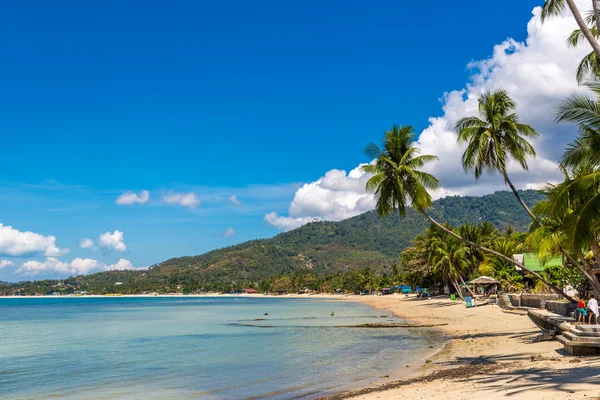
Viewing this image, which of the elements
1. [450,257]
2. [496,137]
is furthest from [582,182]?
[450,257]

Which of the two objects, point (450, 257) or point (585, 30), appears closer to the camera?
point (585, 30)

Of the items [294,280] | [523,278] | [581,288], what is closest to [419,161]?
[581,288]

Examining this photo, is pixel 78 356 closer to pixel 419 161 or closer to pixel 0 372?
pixel 0 372

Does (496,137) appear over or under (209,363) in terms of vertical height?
over

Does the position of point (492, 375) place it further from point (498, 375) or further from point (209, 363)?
point (209, 363)

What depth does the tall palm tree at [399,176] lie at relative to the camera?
921 inches

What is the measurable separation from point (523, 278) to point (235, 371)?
38.9 m

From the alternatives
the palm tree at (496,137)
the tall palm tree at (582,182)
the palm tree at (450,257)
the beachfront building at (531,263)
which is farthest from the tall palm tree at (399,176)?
the palm tree at (450,257)

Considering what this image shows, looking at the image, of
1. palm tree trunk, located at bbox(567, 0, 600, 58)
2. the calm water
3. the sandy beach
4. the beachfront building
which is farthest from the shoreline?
the beachfront building

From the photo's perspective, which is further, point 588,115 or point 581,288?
point 581,288

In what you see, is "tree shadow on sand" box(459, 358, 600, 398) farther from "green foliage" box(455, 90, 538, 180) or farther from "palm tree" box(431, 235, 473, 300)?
"palm tree" box(431, 235, 473, 300)

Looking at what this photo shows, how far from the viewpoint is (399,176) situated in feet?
77.6

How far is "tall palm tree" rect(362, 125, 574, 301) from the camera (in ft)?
76.7

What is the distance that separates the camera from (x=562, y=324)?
17031 millimetres
